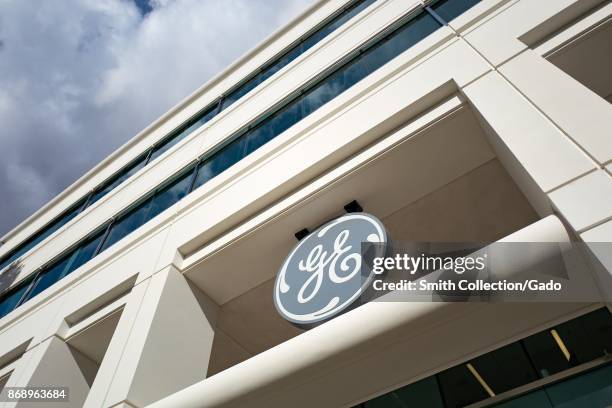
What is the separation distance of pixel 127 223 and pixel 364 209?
6672 mm

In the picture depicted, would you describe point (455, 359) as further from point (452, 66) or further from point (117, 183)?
point (117, 183)

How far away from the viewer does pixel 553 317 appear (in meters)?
3.38

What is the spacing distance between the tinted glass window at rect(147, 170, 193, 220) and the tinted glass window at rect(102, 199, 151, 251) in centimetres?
30

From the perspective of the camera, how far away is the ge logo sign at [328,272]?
4.82 metres

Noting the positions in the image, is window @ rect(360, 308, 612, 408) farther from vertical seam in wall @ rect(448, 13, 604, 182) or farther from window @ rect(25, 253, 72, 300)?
window @ rect(25, 253, 72, 300)

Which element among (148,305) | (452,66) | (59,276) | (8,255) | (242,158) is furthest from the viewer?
(8,255)

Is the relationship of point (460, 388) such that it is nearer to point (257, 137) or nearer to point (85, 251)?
point (257, 137)

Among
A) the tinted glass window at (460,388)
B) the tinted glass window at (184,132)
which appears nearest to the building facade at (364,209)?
the tinted glass window at (460,388)

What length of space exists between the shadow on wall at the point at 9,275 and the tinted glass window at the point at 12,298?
451 mm

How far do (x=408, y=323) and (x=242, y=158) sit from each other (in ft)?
19.8

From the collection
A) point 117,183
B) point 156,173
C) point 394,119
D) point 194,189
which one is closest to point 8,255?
point 117,183

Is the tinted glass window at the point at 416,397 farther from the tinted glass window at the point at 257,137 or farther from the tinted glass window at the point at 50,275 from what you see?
the tinted glass window at the point at 50,275

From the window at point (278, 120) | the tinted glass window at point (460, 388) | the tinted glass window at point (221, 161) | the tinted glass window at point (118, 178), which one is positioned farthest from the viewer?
the tinted glass window at point (118, 178)

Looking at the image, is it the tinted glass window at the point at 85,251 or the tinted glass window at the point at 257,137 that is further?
the tinted glass window at the point at 85,251
